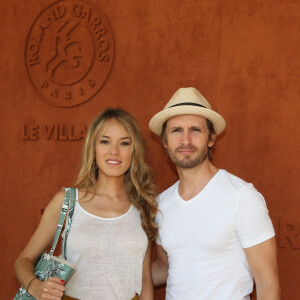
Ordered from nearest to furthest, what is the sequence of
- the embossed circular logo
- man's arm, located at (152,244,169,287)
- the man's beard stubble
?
the man's beard stubble
man's arm, located at (152,244,169,287)
the embossed circular logo

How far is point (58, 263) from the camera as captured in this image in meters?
2.15

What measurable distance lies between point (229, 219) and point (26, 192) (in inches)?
78.0

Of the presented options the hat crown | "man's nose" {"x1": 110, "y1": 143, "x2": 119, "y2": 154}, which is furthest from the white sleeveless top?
the hat crown

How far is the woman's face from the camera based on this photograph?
2.75 m

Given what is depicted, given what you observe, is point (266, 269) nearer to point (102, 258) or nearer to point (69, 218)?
point (102, 258)

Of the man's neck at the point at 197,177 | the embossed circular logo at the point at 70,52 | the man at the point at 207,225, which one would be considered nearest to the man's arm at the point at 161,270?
the man at the point at 207,225

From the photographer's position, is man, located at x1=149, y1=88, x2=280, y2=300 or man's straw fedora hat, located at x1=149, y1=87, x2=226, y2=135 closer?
man, located at x1=149, y1=88, x2=280, y2=300

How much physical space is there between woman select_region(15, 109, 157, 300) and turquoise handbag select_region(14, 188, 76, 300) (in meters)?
0.04

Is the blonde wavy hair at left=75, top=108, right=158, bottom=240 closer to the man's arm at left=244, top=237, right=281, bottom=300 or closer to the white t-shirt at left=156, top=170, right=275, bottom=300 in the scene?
the white t-shirt at left=156, top=170, right=275, bottom=300

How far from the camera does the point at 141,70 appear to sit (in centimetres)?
347

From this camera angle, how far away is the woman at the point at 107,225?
248cm

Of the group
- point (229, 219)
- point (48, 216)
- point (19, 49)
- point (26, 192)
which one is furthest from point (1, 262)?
point (229, 219)

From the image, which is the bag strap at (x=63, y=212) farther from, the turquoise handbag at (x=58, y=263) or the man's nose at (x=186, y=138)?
the man's nose at (x=186, y=138)

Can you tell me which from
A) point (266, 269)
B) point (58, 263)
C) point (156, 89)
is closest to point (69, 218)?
point (58, 263)
